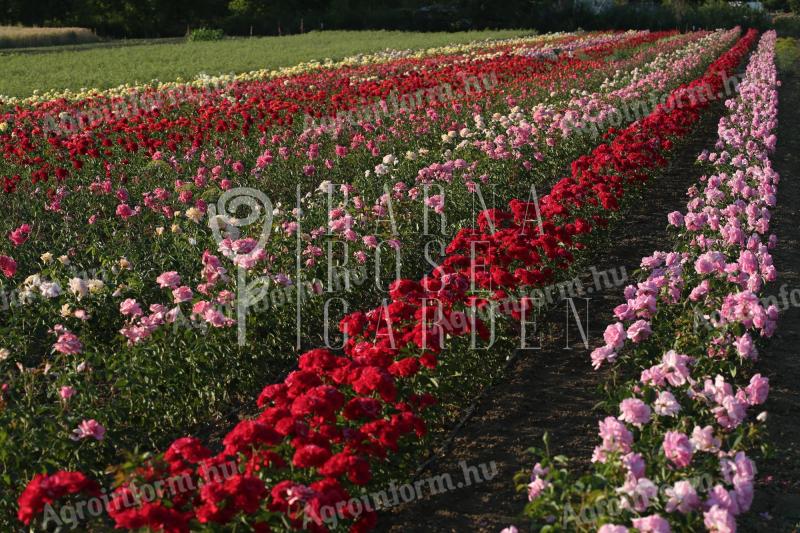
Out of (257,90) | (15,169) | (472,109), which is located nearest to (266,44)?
(257,90)

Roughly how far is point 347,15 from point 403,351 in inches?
2380

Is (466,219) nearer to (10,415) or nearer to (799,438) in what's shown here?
(799,438)

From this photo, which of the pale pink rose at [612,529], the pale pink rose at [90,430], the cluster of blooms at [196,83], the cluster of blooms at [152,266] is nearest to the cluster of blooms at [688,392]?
the pale pink rose at [612,529]

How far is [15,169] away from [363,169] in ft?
14.9

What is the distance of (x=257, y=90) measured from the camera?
17484 millimetres

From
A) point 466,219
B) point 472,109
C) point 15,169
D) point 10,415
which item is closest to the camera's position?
point 10,415

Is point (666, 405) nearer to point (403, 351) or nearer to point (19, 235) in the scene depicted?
point (403, 351)

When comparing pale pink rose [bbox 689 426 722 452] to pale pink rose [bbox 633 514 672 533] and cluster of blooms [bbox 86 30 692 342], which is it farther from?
cluster of blooms [bbox 86 30 692 342]

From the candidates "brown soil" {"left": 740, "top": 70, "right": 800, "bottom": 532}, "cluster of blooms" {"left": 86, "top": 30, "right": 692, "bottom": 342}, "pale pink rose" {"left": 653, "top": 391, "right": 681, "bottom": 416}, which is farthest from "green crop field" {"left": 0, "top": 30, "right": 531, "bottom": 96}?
"pale pink rose" {"left": 653, "top": 391, "right": 681, "bottom": 416}

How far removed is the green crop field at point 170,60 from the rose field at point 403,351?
1562 centimetres

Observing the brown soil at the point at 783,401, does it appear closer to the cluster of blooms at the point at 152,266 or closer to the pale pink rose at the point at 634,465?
the pale pink rose at the point at 634,465

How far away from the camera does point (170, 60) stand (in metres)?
35.2

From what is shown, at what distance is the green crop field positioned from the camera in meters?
25.7

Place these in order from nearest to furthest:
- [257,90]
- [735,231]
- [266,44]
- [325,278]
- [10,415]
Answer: [10,415] < [735,231] < [325,278] < [257,90] < [266,44]
